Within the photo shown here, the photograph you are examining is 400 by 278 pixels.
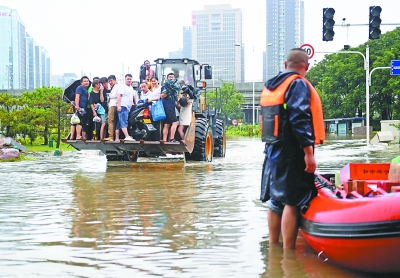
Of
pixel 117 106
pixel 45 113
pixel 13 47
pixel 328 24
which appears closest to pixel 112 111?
pixel 117 106

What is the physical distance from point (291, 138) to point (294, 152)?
0.41 ft

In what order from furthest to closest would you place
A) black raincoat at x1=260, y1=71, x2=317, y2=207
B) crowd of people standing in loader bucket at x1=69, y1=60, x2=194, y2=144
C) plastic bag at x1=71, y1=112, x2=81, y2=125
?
1. plastic bag at x1=71, y1=112, x2=81, y2=125
2. crowd of people standing in loader bucket at x1=69, y1=60, x2=194, y2=144
3. black raincoat at x1=260, y1=71, x2=317, y2=207

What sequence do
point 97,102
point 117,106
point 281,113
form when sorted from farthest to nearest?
point 97,102 < point 117,106 < point 281,113

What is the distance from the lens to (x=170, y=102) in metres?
17.0

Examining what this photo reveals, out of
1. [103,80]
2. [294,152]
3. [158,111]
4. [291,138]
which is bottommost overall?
[294,152]

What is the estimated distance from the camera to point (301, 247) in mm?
6434

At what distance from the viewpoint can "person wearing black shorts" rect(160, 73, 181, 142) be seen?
1694 centimetres

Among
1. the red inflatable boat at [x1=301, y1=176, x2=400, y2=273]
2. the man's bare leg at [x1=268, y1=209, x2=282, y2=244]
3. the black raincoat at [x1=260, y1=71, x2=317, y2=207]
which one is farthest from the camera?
the man's bare leg at [x1=268, y1=209, x2=282, y2=244]

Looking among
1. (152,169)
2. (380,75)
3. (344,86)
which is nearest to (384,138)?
(152,169)

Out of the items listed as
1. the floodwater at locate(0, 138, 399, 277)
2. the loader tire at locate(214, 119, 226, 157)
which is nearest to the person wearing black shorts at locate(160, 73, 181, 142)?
the floodwater at locate(0, 138, 399, 277)

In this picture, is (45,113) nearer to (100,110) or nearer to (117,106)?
(100,110)

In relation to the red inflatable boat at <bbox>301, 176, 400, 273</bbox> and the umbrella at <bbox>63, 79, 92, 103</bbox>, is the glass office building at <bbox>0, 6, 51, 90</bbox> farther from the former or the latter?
the red inflatable boat at <bbox>301, 176, 400, 273</bbox>

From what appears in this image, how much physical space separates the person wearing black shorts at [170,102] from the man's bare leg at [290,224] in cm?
1102

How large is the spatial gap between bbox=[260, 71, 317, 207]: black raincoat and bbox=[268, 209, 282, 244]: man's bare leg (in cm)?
38
